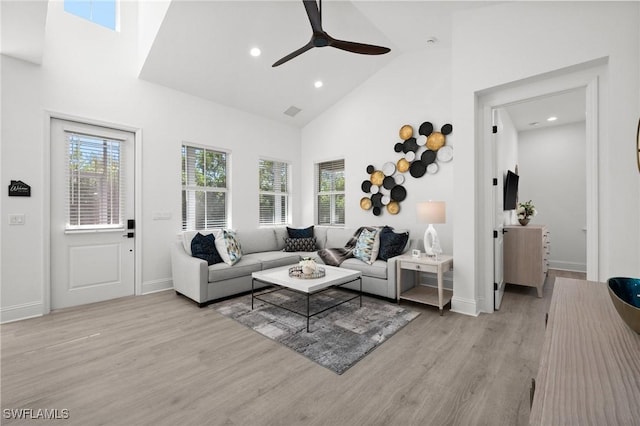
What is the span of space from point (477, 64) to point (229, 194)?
4.01 meters

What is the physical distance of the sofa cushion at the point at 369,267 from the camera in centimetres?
370

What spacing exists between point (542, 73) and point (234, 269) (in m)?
3.96

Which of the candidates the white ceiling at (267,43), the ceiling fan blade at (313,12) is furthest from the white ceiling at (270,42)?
the ceiling fan blade at (313,12)

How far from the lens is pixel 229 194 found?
505cm

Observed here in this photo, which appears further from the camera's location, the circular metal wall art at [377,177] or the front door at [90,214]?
the circular metal wall art at [377,177]

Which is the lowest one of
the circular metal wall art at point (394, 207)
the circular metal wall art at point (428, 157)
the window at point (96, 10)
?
the circular metal wall art at point (394, 207)

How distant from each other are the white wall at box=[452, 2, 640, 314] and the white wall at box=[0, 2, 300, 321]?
3561mm

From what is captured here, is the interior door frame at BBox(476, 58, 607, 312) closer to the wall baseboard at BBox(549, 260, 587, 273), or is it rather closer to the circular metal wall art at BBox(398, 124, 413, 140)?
the circular metal wall art at BBox(398, 124, 413, 140)

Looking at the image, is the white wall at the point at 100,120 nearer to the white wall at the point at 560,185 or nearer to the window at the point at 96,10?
the window at the point at 96,10

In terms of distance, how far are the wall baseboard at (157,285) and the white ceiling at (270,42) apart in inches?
112

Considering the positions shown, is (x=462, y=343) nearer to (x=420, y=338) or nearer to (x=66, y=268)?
(x=420, y=338)

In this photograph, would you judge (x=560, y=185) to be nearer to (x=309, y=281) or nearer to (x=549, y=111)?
(x=549, y=111)

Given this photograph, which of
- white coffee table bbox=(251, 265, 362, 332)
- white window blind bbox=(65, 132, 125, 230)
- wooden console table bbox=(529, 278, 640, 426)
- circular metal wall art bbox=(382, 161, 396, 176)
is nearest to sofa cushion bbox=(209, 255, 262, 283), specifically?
white coffee table bbox=(251, 265, 362, 332)

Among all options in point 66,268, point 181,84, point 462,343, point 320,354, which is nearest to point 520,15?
point 462,343
